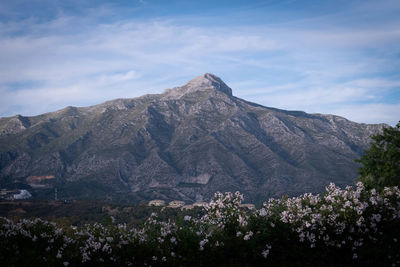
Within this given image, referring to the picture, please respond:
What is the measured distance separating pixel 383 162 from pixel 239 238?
1654 centimetres

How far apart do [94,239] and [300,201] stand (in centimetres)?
861

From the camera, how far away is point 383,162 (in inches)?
973

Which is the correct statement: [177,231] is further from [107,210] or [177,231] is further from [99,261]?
[107,210]

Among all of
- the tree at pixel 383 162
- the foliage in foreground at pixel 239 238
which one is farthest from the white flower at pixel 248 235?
the tree at pixel 383 162

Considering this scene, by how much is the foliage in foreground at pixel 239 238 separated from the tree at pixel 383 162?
7691 mm

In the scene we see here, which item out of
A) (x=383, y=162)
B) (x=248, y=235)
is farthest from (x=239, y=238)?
(x=383, y=162)

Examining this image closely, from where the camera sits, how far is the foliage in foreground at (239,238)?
1135 centimetres

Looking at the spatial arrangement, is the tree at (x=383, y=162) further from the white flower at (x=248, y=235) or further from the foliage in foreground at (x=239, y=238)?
the white flower at (x=248, y=235)

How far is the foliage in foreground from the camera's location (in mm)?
11352

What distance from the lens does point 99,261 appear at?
36.6ft

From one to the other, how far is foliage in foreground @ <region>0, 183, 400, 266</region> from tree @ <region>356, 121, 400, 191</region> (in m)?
7.69

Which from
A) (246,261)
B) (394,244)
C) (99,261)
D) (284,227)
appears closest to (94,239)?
(99,261)

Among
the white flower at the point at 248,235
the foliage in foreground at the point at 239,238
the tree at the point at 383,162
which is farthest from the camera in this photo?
the tree at the point at 383,162

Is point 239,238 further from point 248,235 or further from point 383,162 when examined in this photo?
point 383,162
